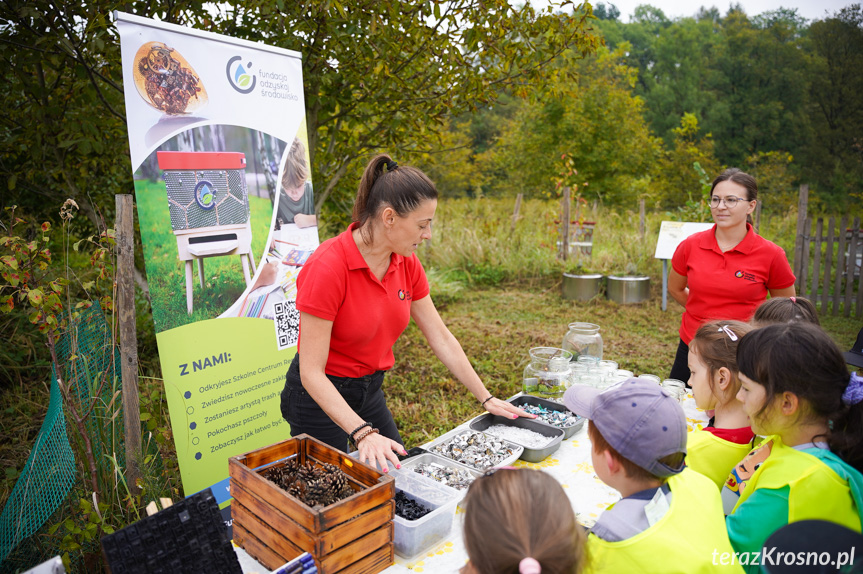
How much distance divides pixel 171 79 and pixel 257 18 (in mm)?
1870

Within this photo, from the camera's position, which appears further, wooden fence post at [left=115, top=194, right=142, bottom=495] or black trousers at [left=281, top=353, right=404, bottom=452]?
wooden fence post at [left=115, top=194, right=142, bottom=495]

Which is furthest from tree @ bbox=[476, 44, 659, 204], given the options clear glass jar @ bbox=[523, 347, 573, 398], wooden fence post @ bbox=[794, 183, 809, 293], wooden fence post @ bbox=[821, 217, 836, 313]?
clear glass jar @ bbox=[523, 347, 573, 398]

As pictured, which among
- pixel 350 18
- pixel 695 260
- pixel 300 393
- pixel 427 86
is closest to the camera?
pixel 300 393

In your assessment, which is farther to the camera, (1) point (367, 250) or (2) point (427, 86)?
(2) point (427, 86)

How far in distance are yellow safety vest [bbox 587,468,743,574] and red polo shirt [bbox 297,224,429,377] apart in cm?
107

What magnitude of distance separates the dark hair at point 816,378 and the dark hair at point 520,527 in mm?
770

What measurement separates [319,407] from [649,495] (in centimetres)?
129

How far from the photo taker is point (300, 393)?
2.10 meters

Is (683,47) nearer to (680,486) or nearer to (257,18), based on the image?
(257,18)

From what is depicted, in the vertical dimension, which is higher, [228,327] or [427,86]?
[427,86]

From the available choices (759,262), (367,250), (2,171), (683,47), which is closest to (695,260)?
(759,262)

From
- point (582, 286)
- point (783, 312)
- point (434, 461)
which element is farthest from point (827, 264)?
point (434, 461)

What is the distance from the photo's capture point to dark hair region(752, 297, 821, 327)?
2.11 m

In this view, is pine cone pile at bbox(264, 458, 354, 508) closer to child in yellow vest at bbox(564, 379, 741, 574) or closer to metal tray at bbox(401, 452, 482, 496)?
metal tray at bbox(401, 452, 482, 496)
